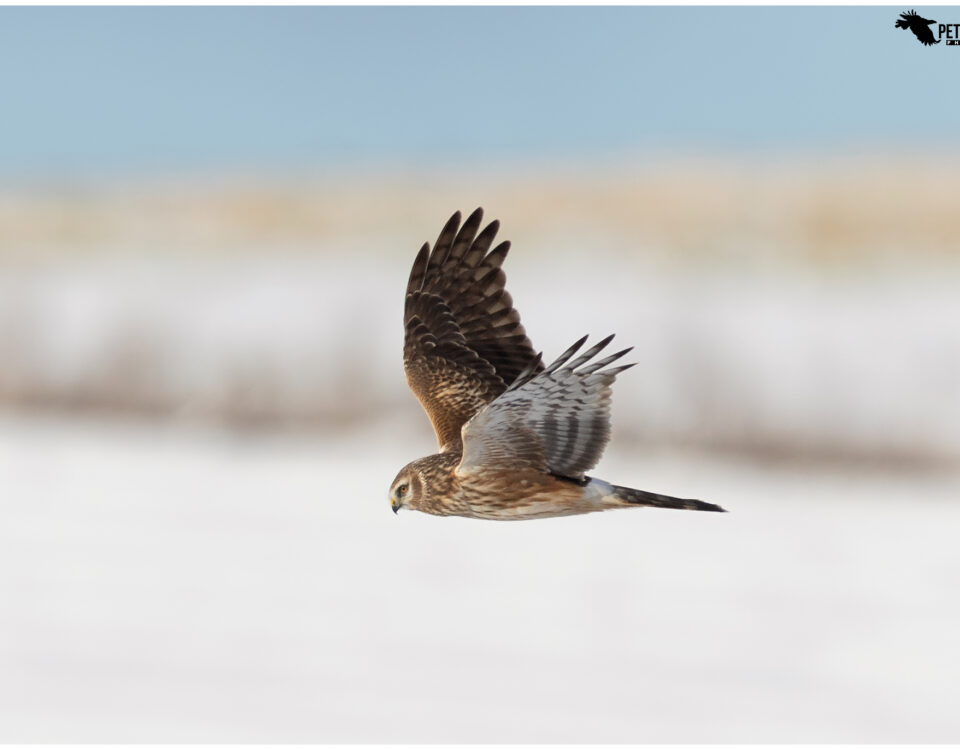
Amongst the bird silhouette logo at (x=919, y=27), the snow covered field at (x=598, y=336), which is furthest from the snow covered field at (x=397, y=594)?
the bird silhouette logo at (x=919, y=27)

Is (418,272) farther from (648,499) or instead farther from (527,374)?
(527,374)

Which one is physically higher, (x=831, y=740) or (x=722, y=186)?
(x=722, y=186)

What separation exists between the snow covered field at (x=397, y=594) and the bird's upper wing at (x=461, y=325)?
13.9 meters

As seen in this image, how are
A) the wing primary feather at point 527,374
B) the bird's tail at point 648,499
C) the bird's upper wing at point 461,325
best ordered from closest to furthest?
the wing primary feather at point 527,374, the bird's tail at point 648,499, the bird's upper wing at point 461,325

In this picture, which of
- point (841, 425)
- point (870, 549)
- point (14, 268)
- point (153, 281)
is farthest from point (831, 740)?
point (14, 268)

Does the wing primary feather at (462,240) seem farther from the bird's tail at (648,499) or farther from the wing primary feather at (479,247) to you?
the bird's tail at (648,499)

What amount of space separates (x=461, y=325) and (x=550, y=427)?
162 centimetres

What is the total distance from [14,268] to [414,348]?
20732mm

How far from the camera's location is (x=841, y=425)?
14.8 meters

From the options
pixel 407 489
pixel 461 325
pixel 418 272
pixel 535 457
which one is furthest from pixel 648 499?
pixel 418 272

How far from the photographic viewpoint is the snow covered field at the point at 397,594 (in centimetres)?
2122

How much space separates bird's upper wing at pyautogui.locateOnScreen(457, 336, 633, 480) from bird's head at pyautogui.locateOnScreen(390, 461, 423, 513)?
19 cm

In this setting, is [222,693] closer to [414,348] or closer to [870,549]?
[870,549]

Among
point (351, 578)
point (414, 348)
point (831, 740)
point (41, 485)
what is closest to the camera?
point (414, 348)
